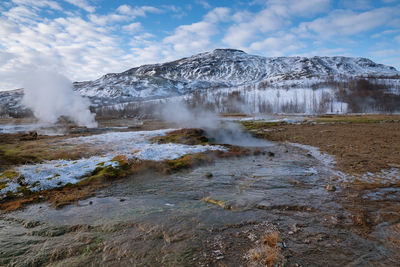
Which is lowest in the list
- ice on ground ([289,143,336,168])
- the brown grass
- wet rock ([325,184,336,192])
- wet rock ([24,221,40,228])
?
ice on ground ([289,143,336,168])

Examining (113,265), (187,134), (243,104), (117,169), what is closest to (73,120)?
(187,134)

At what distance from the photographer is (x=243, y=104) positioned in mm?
141000

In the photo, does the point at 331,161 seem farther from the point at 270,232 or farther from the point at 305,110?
the point at 305,110

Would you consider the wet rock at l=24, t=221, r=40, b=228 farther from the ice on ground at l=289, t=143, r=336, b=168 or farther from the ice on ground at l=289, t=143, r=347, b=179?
the ice on ground at l=289, t=143, r=336, b=168

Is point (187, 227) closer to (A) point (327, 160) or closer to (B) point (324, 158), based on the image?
(A) point (327, 160)

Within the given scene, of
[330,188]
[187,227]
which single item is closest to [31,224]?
[187,227]

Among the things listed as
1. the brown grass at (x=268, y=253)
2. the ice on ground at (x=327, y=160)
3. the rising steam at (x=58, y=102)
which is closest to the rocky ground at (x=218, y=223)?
the brown grass at (x=268, y=253)

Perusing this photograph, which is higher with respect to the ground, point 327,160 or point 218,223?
point 218,223

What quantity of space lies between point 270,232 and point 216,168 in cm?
746

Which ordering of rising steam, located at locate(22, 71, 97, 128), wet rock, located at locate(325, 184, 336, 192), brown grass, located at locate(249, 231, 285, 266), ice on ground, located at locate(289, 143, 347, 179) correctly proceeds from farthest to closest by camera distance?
rising steam, located at locate(22, 71, 97, 128)
ice on ground, located at locate(289, 143, 347, 179)
wet rock, located at locate(325, 184, 336, 192)
brown grass, located at locate(249, 231, 285, 266)

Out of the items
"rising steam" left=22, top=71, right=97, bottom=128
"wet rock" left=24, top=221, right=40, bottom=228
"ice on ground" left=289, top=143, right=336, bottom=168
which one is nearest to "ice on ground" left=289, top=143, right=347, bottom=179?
"ice on ground" left=289, top=143, right=336, bottom=168

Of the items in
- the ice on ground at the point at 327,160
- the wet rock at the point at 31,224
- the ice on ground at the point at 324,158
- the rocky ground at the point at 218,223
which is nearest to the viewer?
the rocky ground at the point at 218,223

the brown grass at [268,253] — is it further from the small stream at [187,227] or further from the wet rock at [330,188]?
the wet rock at [330,188]

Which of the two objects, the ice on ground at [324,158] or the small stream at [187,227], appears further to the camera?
the ice on ground at [324,158]
